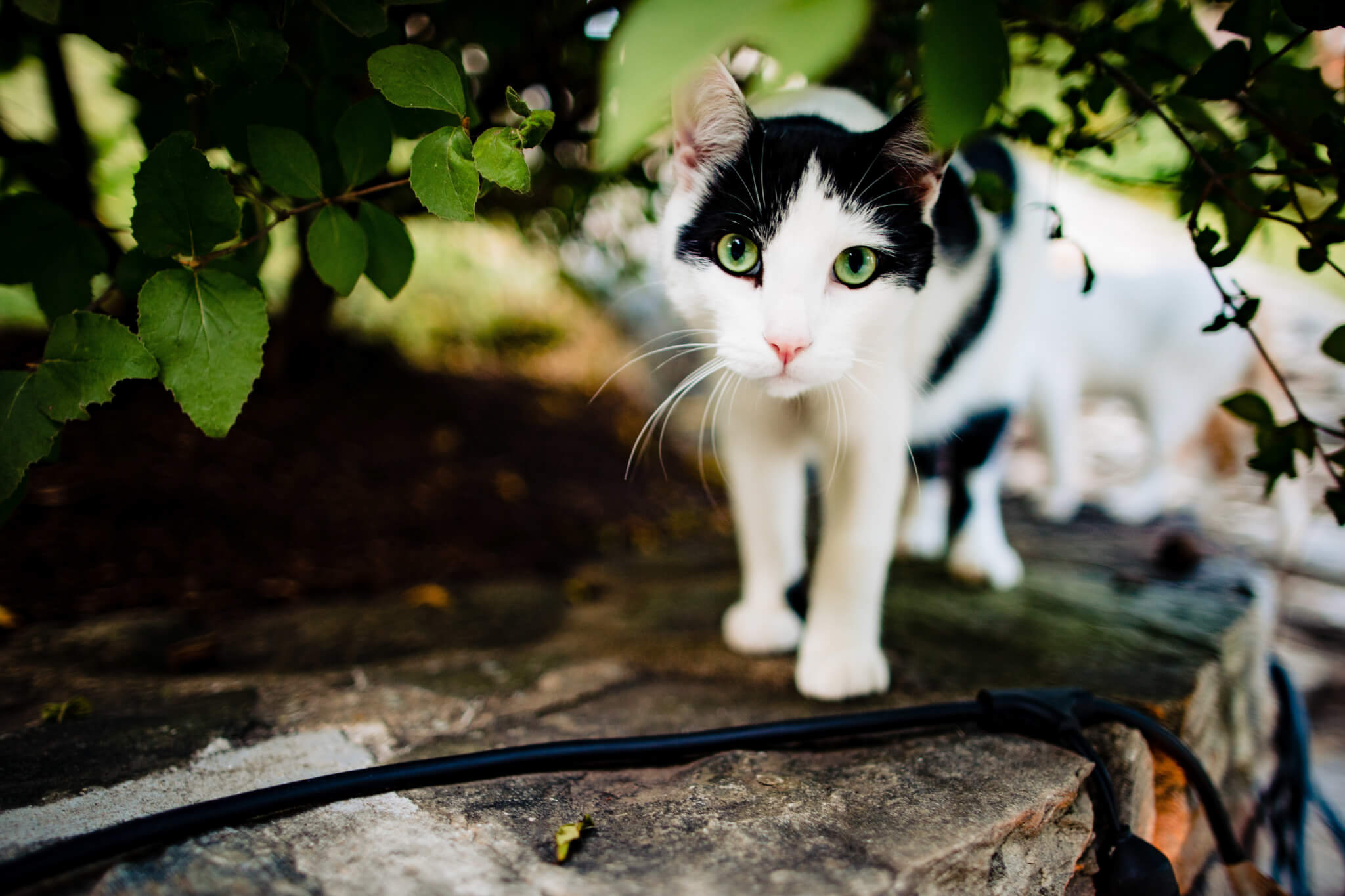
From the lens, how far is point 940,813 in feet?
2.54

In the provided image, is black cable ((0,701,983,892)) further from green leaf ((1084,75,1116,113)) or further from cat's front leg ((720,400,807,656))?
green leaf ((1084,75,1116,113))

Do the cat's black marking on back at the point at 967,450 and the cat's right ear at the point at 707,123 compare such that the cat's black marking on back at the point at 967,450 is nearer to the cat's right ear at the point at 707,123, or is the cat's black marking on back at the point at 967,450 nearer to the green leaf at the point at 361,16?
the cat's right ear at the point at 707,123

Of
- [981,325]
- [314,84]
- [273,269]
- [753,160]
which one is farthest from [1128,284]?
[273,269]

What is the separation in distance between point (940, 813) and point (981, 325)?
920 millimetres

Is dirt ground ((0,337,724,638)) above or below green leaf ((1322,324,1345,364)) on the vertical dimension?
below

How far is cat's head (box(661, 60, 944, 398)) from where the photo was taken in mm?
871

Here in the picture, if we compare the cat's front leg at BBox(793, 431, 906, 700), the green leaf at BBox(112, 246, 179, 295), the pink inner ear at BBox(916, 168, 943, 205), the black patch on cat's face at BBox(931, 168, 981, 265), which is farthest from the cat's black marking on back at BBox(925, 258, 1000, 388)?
the green leaf at BBox(112, 246, 179, 295)

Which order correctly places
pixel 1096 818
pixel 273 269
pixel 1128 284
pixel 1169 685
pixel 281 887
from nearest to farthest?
pixel 281 887 → pixel 1096 818 → pixel 1169 685 → pixel 1128 284 → pixel 273 269

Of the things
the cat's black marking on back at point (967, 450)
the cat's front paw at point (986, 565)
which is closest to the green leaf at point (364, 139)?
the cat's black marking on back at point (967, 450)

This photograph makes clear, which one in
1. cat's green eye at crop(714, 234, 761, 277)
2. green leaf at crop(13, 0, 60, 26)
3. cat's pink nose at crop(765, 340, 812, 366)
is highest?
green leaf at crop(13, 0, 60, 26)

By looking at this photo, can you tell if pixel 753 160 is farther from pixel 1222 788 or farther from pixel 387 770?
pixel 1222 788

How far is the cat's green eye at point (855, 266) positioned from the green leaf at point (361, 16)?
56 cm

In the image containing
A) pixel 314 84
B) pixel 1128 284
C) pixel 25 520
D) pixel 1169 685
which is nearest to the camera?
pixel 314 84

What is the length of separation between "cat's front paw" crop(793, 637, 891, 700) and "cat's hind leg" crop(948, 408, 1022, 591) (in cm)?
63
